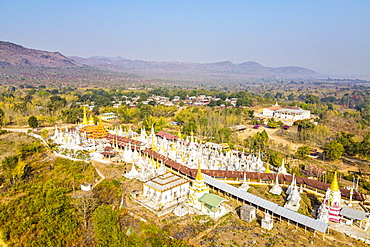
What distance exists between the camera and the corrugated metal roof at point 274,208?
1974cm

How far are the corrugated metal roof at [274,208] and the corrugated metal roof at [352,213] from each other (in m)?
3.44

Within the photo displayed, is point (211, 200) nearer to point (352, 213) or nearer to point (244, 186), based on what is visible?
point (244, 186)

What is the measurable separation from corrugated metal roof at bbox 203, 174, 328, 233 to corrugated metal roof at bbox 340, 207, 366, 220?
344 centimetres

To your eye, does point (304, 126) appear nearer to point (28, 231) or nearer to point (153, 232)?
point (153, 232)

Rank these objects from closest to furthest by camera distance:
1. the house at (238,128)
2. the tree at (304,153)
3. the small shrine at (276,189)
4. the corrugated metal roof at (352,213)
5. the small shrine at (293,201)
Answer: the corrugated metal roof at (352,213) < the small shrine at (293,201) < the small shrine at (276,189) < the tree at (304,153) < the house at (238,128)

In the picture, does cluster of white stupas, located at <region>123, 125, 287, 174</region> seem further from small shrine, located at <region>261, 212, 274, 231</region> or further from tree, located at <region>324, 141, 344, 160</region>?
tree, located at <region>324, 141, 344, 160</region>

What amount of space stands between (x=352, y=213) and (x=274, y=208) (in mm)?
6066

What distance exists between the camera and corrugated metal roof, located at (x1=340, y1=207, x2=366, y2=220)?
Answer: 2125cm

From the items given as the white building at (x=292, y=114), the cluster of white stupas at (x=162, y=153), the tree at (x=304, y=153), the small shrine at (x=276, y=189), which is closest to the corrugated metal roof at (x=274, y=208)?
the cluster of white stupas at (x=162, y=153)

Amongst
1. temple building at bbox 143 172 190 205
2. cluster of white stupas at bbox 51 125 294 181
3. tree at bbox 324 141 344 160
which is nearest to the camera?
temple building at bbox 143 172 190 205

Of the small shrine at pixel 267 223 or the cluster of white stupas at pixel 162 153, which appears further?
the cluster of white stupas at pixel 162 153

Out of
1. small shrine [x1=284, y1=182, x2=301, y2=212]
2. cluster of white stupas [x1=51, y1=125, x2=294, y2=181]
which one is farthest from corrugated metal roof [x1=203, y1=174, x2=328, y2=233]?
cluster of white stupas [x1=51, y1=125, x2=294, y2=181]

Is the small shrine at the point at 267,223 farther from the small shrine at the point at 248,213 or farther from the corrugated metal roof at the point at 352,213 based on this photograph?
the corrugated metal roof at the point at 352,213

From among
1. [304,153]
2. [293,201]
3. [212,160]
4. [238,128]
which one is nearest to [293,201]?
[293,201]
